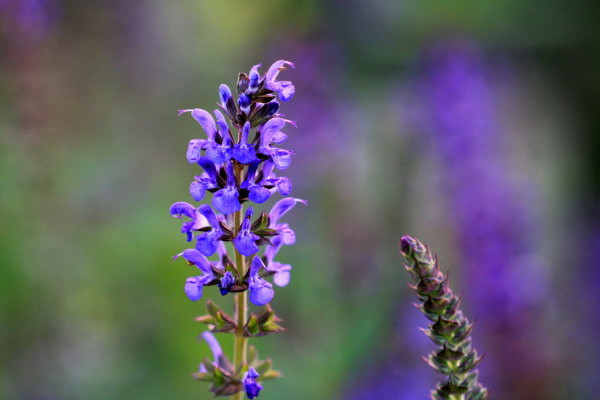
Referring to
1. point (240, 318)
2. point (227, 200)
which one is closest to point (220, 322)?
point (240, 318)

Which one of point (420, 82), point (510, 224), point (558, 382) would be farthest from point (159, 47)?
point (558, 382)

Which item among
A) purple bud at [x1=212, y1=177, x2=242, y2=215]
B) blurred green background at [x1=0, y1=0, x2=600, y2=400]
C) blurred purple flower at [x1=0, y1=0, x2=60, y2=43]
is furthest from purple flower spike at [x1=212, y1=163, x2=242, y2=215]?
blurred purple flower at [x1=0, y1=0, x2=60, y2=43]

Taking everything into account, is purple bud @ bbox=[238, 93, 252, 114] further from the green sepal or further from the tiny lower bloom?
the green sepal

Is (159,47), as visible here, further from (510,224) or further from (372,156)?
(510,224)

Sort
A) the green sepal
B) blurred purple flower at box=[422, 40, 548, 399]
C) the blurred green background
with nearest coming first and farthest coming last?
1. the green sepal
2. blurred purple flower at box=[422, 40, 548, 399]
3. the blurred green background

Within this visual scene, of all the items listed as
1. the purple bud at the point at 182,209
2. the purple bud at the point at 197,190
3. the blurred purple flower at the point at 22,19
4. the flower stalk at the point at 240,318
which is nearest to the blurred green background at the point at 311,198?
the blurred purple flower at the point at 22,19

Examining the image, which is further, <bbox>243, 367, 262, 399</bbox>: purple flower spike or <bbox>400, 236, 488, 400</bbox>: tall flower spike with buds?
<bbox>243, 367, 262, 399</bbox>: purple flower spike

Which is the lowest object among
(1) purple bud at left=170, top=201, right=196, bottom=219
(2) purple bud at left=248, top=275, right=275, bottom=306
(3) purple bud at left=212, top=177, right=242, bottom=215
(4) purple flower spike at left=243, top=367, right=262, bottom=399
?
(4) purple flower spike at left=243, top=367, right=262, bottom=399
